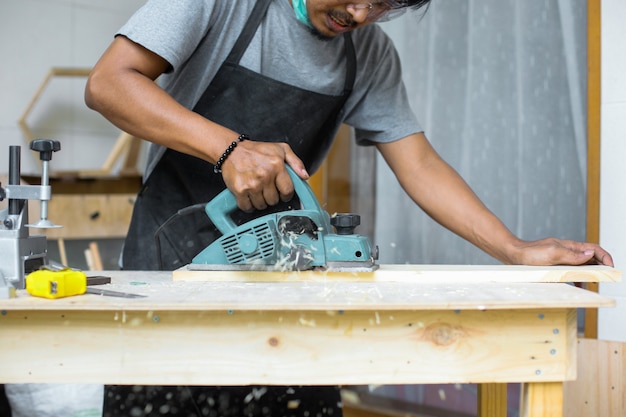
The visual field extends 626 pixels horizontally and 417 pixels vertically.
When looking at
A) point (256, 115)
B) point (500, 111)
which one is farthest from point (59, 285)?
point (500, 111)

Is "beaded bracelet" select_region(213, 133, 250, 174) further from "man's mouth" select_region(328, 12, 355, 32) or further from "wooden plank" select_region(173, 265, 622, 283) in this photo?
"man's mouth" select_region(328, 12, 355, 32)

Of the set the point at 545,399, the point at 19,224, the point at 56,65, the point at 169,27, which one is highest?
the point at 56,65

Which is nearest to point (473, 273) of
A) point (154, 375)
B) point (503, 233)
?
point (503, 233)

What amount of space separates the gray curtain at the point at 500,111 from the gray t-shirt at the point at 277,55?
0.56 metres

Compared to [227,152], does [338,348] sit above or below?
below

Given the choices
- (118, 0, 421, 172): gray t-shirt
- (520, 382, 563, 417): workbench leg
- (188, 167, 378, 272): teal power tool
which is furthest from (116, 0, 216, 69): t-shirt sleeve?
(520, 382, 563, 417): workbench leg

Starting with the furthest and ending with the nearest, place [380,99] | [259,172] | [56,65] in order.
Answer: [56,65] < [380,99] < [259,172]

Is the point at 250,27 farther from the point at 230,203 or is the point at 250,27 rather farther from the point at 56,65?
the point at 56,65

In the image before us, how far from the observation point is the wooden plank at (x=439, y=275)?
147 centimetres

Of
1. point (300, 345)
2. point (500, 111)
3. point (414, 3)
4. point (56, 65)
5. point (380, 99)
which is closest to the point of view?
point (300, 345)

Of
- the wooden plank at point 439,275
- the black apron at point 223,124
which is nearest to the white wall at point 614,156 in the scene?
the wooden plank at point 439,275

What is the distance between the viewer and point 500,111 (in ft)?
8.81

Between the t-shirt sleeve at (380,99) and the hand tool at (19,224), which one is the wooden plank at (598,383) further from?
the hand tool at (19,224)

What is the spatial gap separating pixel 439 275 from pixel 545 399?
367mm
